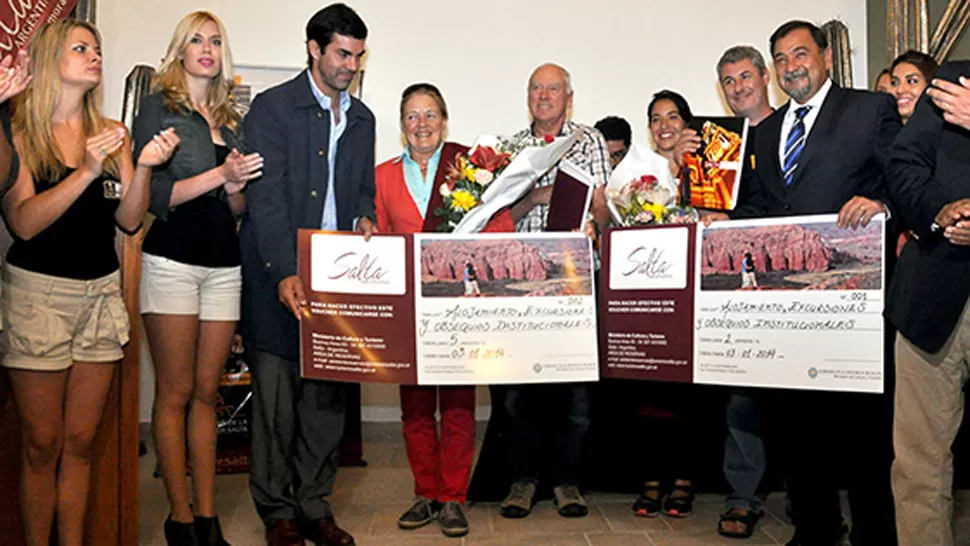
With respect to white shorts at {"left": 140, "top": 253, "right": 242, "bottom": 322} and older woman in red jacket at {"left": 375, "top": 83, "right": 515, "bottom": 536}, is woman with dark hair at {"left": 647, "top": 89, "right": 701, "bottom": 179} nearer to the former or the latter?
older woman in red jacket at {"left": 375, "top": 83, "right": 515, "bottom": 536}

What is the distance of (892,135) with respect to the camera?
2773mm

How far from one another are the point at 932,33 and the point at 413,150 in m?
3.54

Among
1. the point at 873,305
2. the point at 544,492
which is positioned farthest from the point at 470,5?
the point at 873,305

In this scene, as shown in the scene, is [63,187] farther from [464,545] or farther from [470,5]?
[470,5]

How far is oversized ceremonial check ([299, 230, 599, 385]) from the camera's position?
295cm

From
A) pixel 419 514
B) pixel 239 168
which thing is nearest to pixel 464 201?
pixel 239 168

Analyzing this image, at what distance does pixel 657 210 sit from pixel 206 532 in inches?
83.8

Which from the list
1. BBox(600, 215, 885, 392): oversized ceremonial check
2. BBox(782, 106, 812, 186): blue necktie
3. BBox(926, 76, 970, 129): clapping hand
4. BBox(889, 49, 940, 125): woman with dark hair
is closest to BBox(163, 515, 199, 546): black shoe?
BBox(600, 215, 885, 392): oversized ceremonial check

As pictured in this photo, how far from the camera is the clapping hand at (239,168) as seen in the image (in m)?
2.80

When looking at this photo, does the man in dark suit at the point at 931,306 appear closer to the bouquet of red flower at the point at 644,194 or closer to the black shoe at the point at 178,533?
the bouquet of red flower at the point at 644,194

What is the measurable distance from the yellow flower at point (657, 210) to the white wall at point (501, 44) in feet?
8.57

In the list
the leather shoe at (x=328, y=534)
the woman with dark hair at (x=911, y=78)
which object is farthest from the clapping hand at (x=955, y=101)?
the leather shoe at (x=328, y=534)

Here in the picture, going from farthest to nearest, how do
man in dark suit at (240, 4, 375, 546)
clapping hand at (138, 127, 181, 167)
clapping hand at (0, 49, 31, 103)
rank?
1. man in dark suit at (240, 4, 375, 546)
2. clapping hand at (138, 127, 181, 167)
3. clapping hand at (0, 49, 31, 103)

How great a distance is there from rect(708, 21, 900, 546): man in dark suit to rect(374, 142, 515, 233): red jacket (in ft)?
3.61
